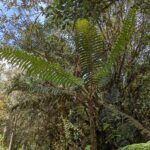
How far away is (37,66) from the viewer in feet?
13.1

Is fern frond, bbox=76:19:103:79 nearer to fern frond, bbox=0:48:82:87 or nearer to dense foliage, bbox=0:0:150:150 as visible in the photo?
dense foliage, bbox=0:0:150:150

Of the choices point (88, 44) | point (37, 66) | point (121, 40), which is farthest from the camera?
point (88, 44)

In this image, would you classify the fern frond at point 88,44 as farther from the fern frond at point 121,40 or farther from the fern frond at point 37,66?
the fern frond at point 37,66

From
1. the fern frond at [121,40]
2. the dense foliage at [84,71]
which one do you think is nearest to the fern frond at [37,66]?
the dense foliage at [84,71]

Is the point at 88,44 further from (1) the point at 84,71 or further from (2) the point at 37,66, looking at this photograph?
(2) the point at 37,66

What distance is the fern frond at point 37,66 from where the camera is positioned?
3.88m

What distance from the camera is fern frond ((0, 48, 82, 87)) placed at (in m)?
3.88

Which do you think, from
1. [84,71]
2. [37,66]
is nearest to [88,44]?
[84,71]

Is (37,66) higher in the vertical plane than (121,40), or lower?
lower

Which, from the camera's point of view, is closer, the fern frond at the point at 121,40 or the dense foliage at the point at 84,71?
the fern frond at the point at 121,40

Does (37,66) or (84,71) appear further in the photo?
(84,71)

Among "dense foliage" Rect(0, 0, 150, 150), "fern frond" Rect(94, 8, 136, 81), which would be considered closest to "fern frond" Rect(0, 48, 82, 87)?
"dense foliage" Rect(0, 0, 150, 150)

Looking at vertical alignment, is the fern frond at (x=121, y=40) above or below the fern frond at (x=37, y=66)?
above

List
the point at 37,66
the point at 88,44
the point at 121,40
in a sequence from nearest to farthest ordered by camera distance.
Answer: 1. the point at 37,66
2. the point at 121,40
3. the point at 88,44
